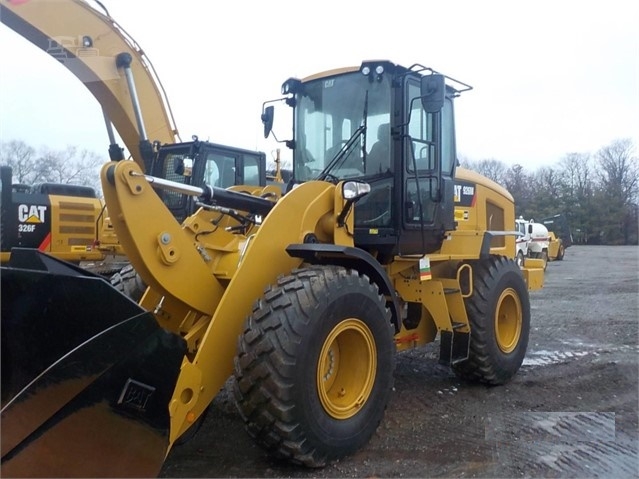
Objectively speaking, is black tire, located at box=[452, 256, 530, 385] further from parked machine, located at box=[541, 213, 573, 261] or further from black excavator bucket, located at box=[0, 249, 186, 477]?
parked machine, located at box=[541, 213, 573, 261]

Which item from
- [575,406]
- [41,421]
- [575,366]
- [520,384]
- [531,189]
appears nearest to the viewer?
[41,421]

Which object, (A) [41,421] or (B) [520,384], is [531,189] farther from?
(A) [41,421]

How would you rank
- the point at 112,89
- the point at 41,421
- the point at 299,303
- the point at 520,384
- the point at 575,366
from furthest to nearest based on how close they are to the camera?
1. the point at 112,89
2. the point at 575,366
3. the point at 520,384
4. the point at 299,303
5. the point at 41,421

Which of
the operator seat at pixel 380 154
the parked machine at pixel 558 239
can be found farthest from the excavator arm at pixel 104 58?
the parked machine at pixel 558 239

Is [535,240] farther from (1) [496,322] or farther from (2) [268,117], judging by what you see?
(2) [268,117]

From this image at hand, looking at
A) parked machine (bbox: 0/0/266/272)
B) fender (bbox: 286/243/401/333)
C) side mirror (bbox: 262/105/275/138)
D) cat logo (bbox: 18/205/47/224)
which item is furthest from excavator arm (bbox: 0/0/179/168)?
fender (bbox: 286/243/401/333)

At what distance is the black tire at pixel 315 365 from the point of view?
3266 mm

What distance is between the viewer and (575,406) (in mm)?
4953

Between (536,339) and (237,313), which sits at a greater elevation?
(237,313)

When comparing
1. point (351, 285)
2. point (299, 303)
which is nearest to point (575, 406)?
point (351, 285)

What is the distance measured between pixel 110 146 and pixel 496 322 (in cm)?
586

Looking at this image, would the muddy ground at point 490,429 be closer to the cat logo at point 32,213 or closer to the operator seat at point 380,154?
the operator seat at point 380,154

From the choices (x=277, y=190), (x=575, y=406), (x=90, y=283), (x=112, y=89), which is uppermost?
(x=112, y=89)

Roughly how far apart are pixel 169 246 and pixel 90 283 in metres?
0.67
